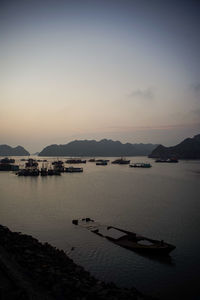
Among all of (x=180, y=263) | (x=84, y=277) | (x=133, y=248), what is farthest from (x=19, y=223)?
(x=180, y=263)

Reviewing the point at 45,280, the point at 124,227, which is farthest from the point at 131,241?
the point at 45,280

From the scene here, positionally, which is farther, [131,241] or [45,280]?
[131,241]

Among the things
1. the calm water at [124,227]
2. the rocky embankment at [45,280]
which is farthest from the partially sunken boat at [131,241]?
the rocky embankment at [45,280]

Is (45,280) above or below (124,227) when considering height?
above

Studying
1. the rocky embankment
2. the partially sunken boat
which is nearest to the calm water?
the partially sunken boat

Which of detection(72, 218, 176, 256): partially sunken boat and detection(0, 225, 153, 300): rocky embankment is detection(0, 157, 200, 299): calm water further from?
detection(0, 225, 153, 300): rocky embankment

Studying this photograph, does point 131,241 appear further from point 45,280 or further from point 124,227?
point 45,280

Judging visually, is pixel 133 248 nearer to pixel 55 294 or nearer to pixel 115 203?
pixel 55 294
